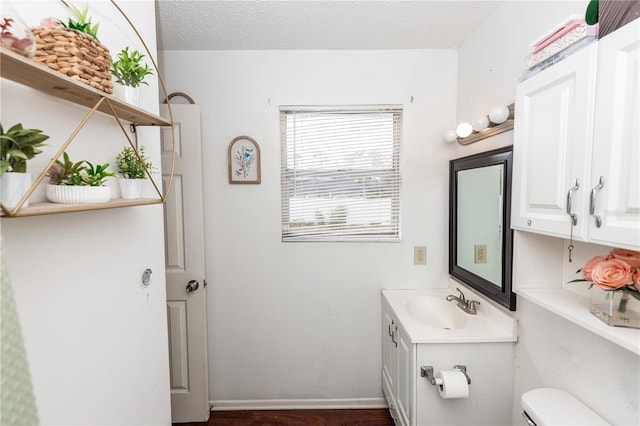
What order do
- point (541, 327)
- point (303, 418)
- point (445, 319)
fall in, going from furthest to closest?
point (303, 418), point (445, 319), point (541, 327)

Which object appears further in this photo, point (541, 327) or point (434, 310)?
point (434, 310)

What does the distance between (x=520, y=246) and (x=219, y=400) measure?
2.17 metres

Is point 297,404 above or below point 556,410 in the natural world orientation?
below

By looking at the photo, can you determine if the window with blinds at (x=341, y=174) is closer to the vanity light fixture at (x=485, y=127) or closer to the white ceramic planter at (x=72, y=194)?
the vanity light fixture at (x=485, y=127)

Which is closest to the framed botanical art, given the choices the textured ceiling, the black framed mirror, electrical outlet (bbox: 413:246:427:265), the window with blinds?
the window with blinds

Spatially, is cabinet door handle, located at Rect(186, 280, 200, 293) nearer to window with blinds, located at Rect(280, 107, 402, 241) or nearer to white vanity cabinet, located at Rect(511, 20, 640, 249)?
window with blinds, located at Rect(280, 107, 402, 241)

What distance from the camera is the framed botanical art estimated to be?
6.30 feet

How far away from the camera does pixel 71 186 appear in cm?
66

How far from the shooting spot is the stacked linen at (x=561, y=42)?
2.79 ft

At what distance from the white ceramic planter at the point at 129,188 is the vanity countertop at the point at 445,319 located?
1.35m

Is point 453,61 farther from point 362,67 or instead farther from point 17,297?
point 17,297

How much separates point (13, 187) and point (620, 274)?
1.47m

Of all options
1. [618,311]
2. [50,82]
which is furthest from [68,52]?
[618,311]

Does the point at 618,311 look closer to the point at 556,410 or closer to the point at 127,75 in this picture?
the point at 556,410
